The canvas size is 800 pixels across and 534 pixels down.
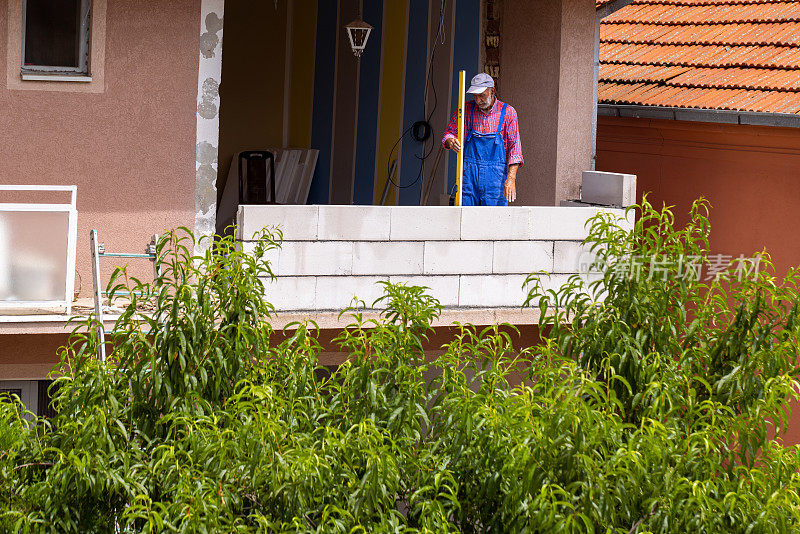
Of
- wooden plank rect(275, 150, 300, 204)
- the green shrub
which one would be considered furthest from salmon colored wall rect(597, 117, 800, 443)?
the green shrub

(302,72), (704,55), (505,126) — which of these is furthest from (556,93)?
(302,72)

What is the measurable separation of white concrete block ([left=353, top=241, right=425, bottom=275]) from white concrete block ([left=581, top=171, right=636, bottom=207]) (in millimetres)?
2132

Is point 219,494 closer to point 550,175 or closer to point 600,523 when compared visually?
point 600,523

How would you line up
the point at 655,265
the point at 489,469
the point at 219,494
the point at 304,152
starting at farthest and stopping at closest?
1. the point at 304,152
2. the point at 655,265
3. the point at 489,469
4. the point at 219,494

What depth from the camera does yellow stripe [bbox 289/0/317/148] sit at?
622 inches

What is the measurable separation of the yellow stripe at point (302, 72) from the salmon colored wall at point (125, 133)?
6.52 m

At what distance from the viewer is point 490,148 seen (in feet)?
34.0

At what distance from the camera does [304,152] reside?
15695mm

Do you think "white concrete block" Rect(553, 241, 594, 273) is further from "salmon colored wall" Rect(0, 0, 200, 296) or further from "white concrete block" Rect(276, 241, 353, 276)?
"salmon colored wall" Rect(0, 0, 200, 296)

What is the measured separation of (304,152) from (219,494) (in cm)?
1084

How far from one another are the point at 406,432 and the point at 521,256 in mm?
3601

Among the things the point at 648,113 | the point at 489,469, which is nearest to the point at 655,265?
the point at 489,469

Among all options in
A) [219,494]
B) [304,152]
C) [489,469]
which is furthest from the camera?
[304,152]

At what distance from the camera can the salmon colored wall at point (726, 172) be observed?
11.3 metres
